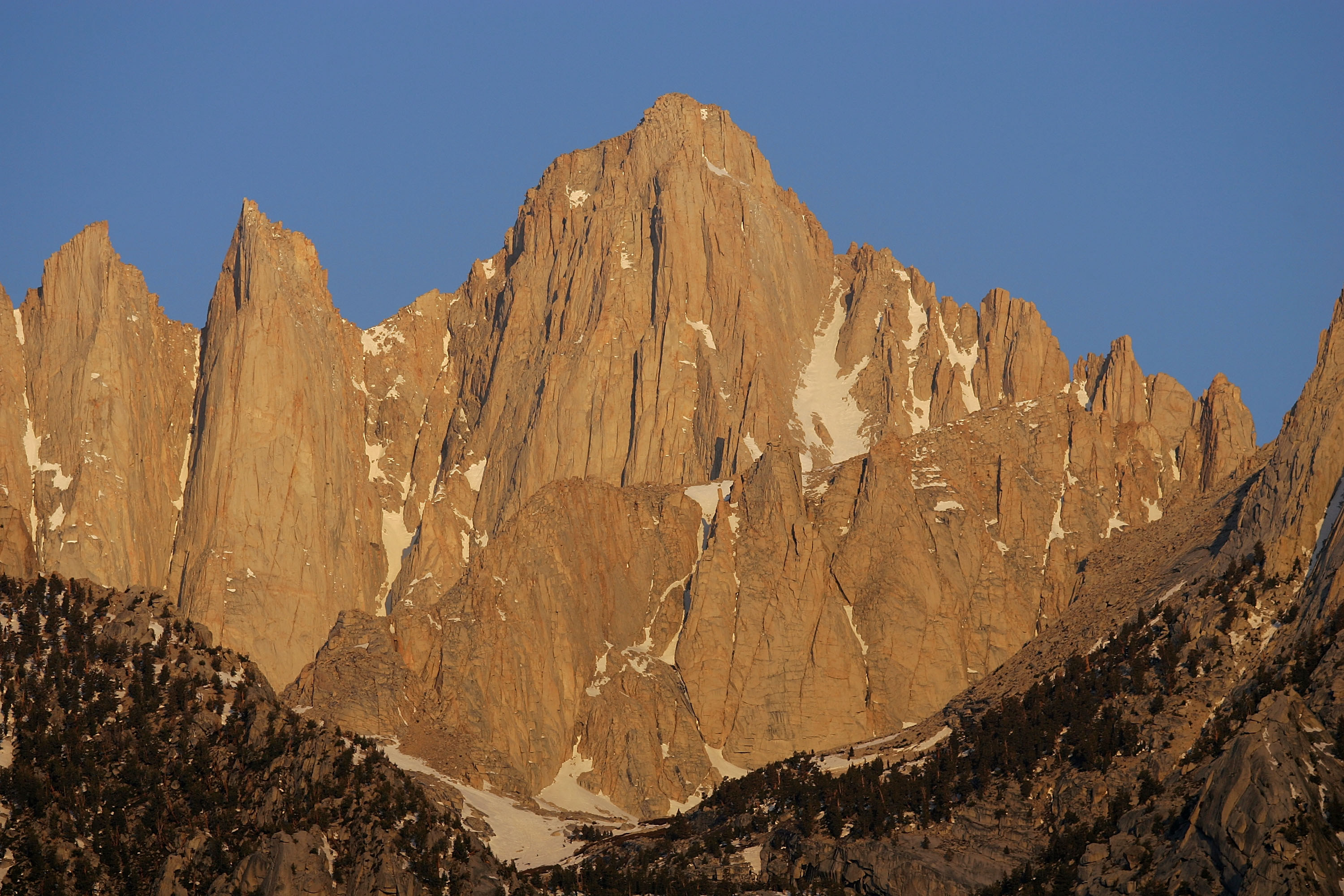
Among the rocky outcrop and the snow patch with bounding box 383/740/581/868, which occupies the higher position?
the rocky outcrop

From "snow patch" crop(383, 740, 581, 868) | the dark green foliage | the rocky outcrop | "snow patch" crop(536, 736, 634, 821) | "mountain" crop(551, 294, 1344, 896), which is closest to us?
the dark green foliage

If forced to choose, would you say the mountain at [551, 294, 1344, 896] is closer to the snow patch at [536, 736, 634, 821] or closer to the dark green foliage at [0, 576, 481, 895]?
the snow patch at [536, 736, 634, 821]

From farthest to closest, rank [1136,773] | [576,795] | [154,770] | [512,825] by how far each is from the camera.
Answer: [576,795] < [512,825] < [1136,773] < [154,770]

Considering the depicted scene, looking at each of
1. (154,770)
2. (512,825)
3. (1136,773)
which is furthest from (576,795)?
(154,770)

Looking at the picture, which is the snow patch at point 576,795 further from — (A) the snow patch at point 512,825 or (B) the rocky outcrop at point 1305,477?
(B) the rocky outcrop at point 1305,477

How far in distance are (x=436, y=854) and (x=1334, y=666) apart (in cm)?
4954

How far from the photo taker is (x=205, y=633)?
5728 inches

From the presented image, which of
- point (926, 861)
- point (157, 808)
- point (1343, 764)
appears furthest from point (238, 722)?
point (1343, 764)

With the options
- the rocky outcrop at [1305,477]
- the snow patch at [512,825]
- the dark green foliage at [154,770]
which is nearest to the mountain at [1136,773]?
the rocky outcrop at [1305,477]

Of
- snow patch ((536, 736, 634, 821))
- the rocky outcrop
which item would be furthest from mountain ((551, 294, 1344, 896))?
snow patch ((536, 736, 634, 821))

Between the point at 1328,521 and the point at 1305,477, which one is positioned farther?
the point at 1305,477

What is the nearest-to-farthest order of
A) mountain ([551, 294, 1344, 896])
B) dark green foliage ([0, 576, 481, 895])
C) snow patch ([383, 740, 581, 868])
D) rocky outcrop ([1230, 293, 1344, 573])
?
dark green foliage ([0, 576, 481, 895]) → mountain ([551, 294, 1344, 896]) → rocky outcrop ([1230, 293, 1344, 573]) → snow patch ([383, 740, 581, 868])

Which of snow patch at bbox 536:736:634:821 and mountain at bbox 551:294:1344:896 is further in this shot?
snow patch at bbox 536:736:634:821

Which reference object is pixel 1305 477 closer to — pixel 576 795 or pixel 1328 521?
pixel 1328 521
